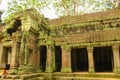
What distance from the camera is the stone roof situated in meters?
12.5

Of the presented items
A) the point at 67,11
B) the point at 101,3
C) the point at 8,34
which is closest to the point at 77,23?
the point at 8,34

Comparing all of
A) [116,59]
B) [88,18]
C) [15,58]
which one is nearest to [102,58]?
[116,59]

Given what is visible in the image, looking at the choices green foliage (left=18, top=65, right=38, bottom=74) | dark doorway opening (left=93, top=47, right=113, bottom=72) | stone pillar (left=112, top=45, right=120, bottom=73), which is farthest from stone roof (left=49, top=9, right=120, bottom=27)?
green foliage (left=18, top=65, right=38, bottom=74)

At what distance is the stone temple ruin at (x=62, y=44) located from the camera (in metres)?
10.4

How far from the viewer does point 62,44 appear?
460 inches

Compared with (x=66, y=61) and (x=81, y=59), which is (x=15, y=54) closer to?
(x=66, y=61)

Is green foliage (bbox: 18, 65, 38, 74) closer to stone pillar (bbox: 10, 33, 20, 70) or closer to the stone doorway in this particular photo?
stone pillar (bbox: 10, 33, 20, 70)

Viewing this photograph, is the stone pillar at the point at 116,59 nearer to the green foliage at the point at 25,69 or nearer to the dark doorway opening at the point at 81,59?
the dark doorway opening at the point at 81,59

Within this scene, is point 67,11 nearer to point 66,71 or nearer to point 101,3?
point 101,3

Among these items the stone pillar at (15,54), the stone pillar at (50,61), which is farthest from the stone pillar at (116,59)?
the stone pillar at (15,54)

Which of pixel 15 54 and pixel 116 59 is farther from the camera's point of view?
pixel 15 54

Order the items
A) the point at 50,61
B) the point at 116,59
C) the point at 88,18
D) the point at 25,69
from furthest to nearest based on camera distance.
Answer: the point at 88,18
the point at 50,61
the point at 25,69
the point at 116,59

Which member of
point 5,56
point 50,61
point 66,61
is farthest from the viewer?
point 5,56

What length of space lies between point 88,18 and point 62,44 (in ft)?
12.8
